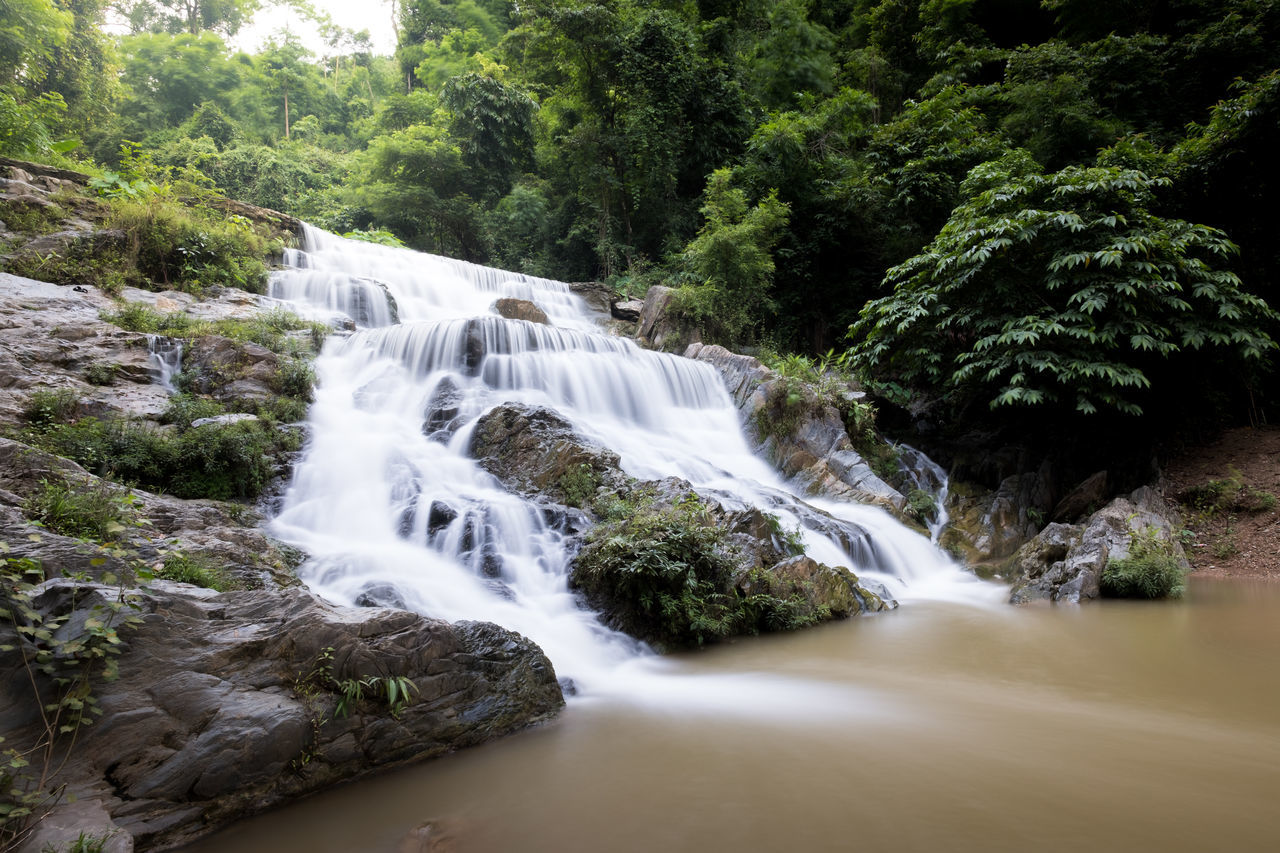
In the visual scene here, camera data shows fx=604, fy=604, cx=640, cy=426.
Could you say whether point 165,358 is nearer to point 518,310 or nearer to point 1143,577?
point 518,310

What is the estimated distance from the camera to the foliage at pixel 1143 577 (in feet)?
22.1

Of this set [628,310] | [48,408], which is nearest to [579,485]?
[48,408]

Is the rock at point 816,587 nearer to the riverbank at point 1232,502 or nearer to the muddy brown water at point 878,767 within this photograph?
the muddy brown water at point 878,767

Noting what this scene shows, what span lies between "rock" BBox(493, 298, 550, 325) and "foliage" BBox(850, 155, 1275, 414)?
315 inches

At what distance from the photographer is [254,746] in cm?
289

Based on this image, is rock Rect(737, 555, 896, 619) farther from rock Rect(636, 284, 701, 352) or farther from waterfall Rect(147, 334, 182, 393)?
rock Rect(636, 284, 701, 352)

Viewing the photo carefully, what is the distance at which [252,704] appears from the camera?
2.99 metres

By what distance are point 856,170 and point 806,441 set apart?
9.33 m

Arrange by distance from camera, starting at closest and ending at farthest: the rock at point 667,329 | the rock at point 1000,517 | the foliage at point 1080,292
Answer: the foliage at point 1080,292, the rock at point 1000,517, the rock at point 667,329

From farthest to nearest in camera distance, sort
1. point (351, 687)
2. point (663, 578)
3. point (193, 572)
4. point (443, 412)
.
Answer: point (443, 412), point (663, 578), point (193, 572), point (351, 687)

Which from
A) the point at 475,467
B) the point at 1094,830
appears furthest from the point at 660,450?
the point at 1094,830

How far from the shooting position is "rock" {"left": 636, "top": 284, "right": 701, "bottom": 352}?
14758mm

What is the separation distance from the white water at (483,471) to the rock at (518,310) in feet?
3.20

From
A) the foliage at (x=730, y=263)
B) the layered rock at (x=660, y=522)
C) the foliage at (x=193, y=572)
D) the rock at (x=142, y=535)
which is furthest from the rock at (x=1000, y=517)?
the foliage at (x=193, y=572)
